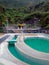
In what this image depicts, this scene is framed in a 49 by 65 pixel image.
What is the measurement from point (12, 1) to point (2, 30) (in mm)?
12215

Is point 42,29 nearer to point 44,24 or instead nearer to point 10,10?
point 44,24

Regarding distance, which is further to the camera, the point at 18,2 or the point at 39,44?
the point at 18,2

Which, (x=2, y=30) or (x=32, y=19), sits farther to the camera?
(x=32, y=19)

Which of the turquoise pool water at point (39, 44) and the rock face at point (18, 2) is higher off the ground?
the rock face at point (18, 2)

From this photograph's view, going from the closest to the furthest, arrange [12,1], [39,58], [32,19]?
[39,58] < [32,19] < [12,1]

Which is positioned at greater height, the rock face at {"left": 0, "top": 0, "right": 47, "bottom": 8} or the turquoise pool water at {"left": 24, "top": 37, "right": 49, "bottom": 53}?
the rock face at {"left": 0, "top": 0, "right": 47, "bottom": 8}

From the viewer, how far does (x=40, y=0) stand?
3631cm

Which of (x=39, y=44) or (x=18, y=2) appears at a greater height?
(x=18, y=2)

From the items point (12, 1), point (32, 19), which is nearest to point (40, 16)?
point (32, 19)

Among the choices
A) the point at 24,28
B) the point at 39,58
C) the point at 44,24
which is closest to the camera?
the point at 39,58

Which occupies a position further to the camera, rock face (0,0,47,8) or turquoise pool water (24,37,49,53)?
rock face (0,0,47,8)

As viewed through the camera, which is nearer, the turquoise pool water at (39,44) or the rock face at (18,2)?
the turquoise pool water at (39,44)

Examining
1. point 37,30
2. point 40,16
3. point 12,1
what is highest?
point 12,1

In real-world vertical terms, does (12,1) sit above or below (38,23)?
above
